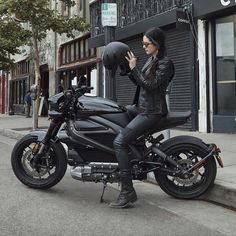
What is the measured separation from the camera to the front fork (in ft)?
20.8

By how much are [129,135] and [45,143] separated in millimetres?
1315

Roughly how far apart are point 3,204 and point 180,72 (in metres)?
8.78

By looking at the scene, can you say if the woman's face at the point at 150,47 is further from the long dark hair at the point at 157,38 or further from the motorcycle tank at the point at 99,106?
the motorcycle tank at the point at 99,106

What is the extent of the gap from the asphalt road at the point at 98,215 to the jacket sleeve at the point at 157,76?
1.46m

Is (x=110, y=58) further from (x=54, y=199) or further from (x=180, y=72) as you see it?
(x=180, y=72)

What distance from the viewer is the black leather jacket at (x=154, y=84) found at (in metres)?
5.59

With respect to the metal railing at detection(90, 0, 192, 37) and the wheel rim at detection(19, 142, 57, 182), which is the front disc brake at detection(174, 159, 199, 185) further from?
the metal railing at detection(90, 0, 192, 37)

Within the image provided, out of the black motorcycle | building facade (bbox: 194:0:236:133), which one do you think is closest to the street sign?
the black motorcycle

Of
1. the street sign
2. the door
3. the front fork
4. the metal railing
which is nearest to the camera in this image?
the front fork

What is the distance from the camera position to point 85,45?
2125 centimetres

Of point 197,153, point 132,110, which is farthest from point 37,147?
point 197,153

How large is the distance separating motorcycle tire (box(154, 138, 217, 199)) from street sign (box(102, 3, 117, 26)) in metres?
3.90

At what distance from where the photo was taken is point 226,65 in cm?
1230

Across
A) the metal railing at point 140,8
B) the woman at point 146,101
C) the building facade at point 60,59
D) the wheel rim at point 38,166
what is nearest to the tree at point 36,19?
the metal railing at point 140,8
